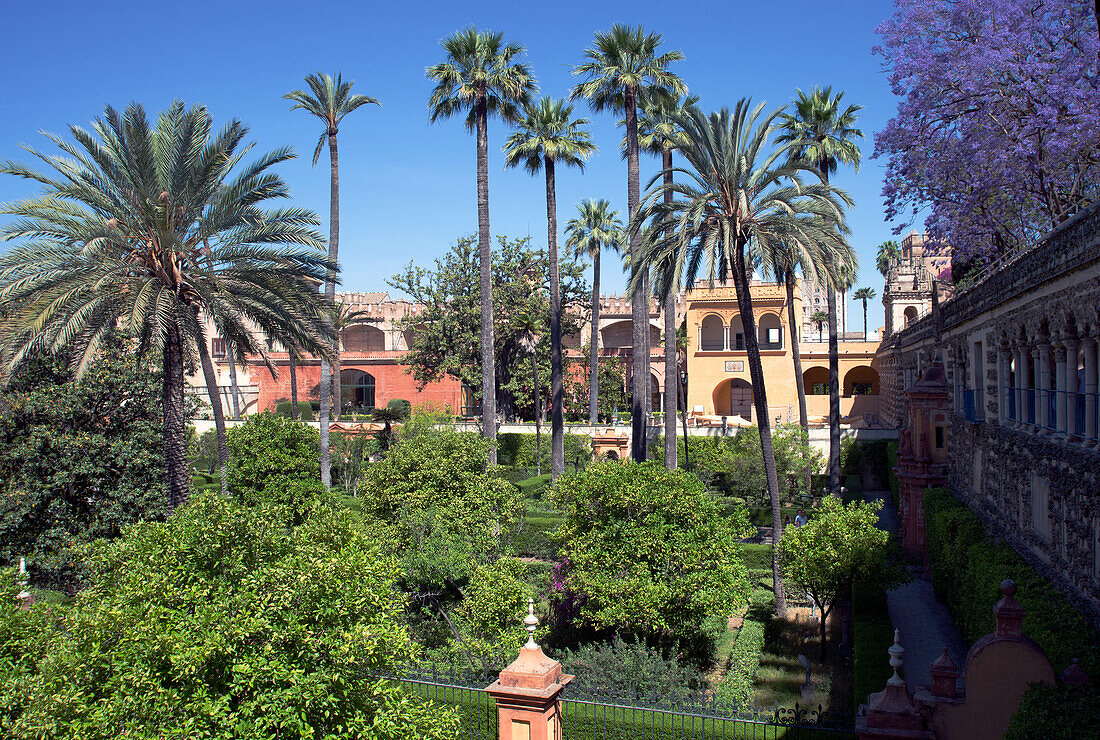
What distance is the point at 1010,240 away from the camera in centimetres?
2070

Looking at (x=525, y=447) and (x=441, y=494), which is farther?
(x=525, y=447)

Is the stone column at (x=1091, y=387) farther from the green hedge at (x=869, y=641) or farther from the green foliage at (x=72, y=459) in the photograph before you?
the green foliage at (x=72, y=459)

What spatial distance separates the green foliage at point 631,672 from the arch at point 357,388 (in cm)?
4539

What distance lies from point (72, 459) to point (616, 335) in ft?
142

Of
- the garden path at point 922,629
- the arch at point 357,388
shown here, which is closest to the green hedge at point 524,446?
the arch at point 357,388

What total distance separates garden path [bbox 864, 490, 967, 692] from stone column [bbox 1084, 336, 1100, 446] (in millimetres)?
4403

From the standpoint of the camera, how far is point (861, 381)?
51562mm

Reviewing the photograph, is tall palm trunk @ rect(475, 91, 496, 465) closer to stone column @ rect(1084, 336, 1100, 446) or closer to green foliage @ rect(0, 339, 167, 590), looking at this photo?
green foliage @ rect(0, 339, 167, 590)

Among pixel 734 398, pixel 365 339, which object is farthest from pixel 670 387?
pixel 365 339

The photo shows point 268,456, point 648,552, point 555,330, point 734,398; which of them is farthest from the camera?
point 734,398

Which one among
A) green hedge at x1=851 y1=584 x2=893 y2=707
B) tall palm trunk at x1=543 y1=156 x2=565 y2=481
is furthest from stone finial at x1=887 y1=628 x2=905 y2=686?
tall palm trunk at x1=543 y1=156 x2=565 y2=481

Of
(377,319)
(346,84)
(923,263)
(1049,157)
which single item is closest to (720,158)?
(1049,157)

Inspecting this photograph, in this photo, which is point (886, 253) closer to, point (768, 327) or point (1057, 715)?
point (768, 327)

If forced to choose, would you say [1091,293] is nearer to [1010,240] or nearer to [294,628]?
[294,628]
